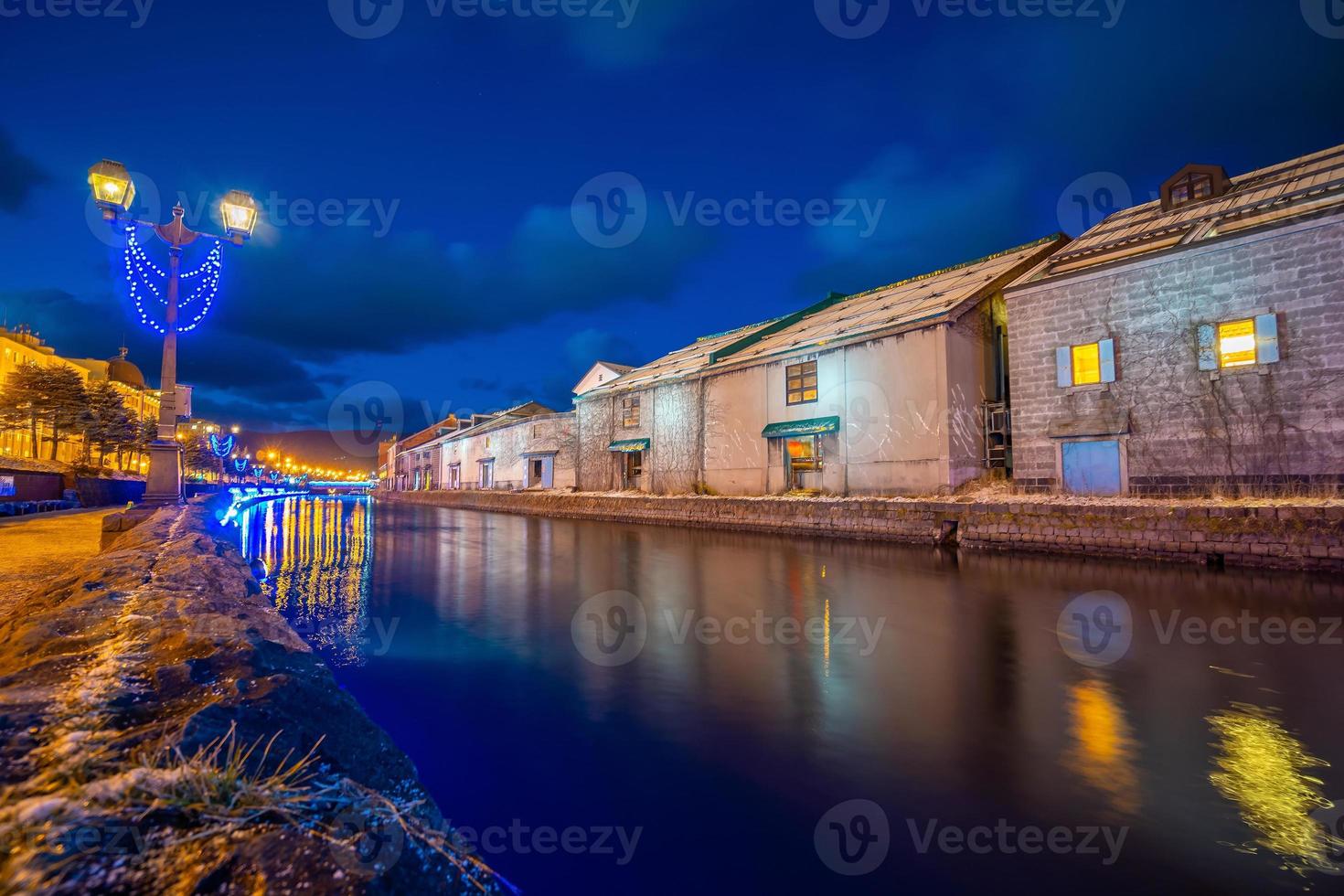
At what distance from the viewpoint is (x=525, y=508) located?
33.7m

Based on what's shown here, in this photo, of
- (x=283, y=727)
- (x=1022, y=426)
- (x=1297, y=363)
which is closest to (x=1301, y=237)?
(x=1297, y=363)

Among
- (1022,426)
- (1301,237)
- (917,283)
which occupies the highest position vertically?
(917,283)

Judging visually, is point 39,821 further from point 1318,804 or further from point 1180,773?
point 1318,804

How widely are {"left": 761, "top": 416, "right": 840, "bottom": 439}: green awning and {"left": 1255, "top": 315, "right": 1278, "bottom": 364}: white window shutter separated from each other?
10155 mm

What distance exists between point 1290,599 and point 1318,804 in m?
6.96

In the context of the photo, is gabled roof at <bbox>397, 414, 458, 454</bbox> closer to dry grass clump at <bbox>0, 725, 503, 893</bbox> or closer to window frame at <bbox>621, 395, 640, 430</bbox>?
window frame at <bbox>621, 395, 640, 430</bbox>

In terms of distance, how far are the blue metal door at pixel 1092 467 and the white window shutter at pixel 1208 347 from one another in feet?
7.76

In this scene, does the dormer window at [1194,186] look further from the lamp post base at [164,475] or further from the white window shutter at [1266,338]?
the lamp post base at [164,475]

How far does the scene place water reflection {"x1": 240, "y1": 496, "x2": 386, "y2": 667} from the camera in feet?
20.7

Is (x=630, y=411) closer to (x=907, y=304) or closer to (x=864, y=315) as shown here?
(x=864, y=315)

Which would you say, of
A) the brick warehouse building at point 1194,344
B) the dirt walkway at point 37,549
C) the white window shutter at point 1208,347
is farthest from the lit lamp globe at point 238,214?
the white window shutter at point 1208,347

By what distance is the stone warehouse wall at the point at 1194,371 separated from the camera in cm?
1168

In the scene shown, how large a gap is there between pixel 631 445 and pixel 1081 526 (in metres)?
19.7

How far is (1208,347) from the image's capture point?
1325cm
